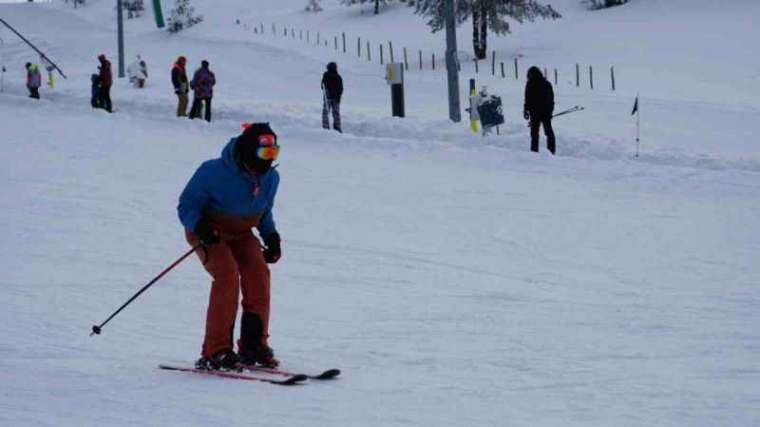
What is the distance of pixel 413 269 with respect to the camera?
1176 cm

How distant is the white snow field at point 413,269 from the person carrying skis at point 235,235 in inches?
13.1

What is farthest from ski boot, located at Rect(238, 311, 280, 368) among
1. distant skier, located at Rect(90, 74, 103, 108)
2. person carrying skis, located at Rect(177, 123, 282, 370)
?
distant skier, located at Rect(90, 74, 103, 108)

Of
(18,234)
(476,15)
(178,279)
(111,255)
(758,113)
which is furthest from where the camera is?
(476,15)

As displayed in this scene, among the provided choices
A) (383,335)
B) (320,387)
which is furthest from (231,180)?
(383,335)

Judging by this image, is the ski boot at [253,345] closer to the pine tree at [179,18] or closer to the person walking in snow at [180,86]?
the person walking in snow at [180,86]

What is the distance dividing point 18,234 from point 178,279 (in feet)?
10.3

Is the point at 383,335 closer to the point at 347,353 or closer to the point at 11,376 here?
the point at 347,353

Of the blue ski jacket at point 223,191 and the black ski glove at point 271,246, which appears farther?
the black ski glove at point 271,246

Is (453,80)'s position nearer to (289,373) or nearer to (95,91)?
(95,91)

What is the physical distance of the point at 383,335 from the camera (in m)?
8.69

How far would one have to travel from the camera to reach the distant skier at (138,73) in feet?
110

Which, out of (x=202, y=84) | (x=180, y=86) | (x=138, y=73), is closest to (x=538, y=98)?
(x=202, y=84)

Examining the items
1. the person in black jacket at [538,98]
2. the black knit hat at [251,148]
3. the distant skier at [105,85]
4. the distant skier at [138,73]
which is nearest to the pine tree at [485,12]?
the distant skier at [138,73]

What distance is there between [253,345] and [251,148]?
4.06 feet
